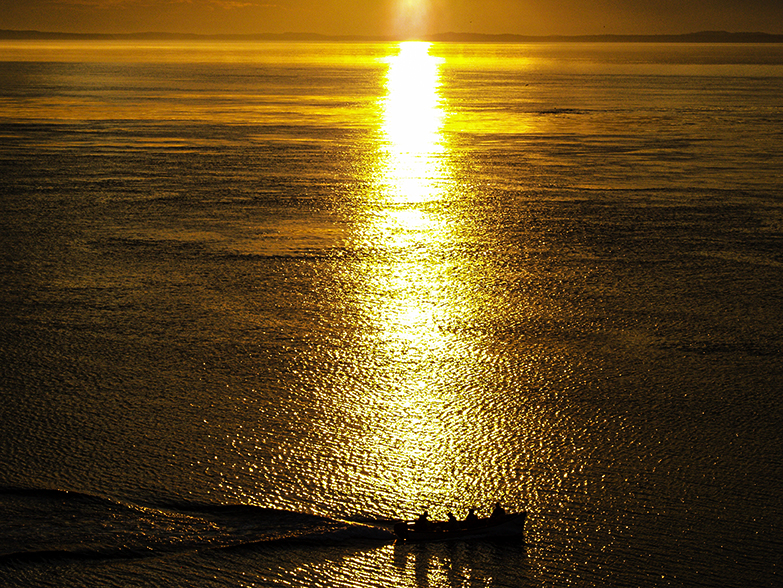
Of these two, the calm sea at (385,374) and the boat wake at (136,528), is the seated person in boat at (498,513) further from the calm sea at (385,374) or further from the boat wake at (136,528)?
the boat wake at (136,528)

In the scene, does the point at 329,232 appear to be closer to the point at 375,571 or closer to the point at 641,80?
the point at 375,571

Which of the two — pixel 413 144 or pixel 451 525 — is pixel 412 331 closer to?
pixel 451 525

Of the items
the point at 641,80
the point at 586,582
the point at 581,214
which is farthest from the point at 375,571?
the point at 641,80

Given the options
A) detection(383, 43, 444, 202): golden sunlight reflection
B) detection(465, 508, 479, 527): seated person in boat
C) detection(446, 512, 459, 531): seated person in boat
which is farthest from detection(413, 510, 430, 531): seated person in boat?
detection(383, 43, 444, 202): golden sunlight reflection

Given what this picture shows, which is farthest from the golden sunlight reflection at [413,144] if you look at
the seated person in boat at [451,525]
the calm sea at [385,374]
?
the seated person in boat at [451,525]

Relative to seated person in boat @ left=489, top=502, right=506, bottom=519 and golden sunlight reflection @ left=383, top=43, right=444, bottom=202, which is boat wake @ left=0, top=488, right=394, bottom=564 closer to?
seated person in boat @ left=489, top=502, right=506, bottom=519

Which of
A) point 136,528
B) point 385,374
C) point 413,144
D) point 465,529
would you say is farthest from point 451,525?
point 413,144

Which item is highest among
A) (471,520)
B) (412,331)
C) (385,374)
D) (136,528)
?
(412,331)
